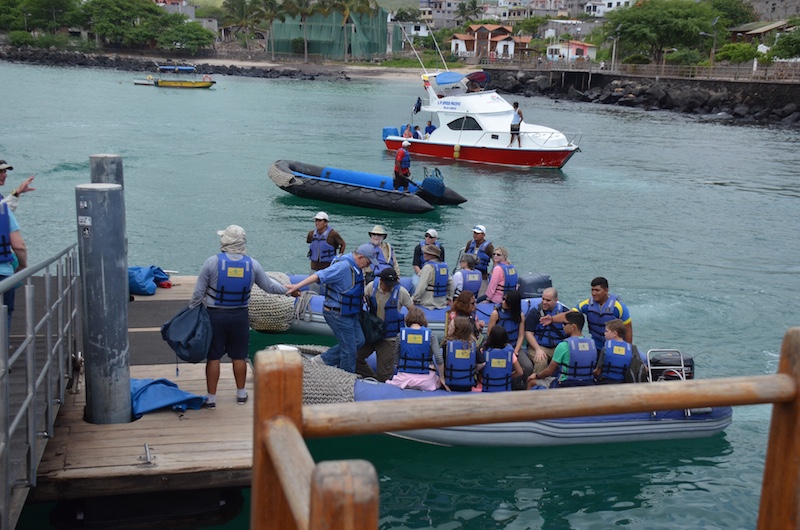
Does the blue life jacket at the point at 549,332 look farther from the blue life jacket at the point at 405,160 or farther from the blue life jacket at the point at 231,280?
the blue life jacket at the point at 405,160

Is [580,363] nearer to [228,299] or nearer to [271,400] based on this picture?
[228,299]

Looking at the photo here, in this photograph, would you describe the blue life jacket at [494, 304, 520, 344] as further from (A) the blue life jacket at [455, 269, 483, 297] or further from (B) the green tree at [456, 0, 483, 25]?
(B) the green tree at [456, 0, 483, 25]

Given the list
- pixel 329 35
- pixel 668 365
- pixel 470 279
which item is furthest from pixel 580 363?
pixel 329 35

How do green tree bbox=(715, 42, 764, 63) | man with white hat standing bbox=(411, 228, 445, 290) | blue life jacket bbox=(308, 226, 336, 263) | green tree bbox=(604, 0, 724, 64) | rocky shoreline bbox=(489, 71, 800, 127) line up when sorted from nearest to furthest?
man with white hat standing bbox=(411, 228, 445, 290)
blue life jacket bbox=(308, 226, 336, 263)
rocky shoreline bbox=(489, 71, 800, 127)
green tree bbox=(715, 42, 764, 63)
green tree bbox=(604, 0, 724, 64)

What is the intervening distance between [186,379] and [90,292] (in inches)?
73.0

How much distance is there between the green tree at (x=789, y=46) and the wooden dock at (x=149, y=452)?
70113 millimetres

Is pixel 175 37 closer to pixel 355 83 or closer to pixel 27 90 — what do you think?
pixel 355 83

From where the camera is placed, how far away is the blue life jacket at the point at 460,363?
8.77 meters

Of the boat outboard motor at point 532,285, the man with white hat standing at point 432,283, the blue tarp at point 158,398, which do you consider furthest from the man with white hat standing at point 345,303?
the boat outboard motor at point 532,285

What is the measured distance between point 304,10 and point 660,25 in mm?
53212

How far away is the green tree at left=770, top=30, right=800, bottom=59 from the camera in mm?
66500

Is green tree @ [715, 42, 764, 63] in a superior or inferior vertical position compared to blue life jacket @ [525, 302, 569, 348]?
superior

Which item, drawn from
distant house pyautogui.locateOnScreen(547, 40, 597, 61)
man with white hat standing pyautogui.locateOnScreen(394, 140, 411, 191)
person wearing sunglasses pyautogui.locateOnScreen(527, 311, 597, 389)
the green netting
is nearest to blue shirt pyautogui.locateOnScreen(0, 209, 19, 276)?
person wearing sunglasses pyautogui.locateOnScreen(527, 311, 597, 389)

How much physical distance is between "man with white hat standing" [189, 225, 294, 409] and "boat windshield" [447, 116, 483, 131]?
80.3 ft
